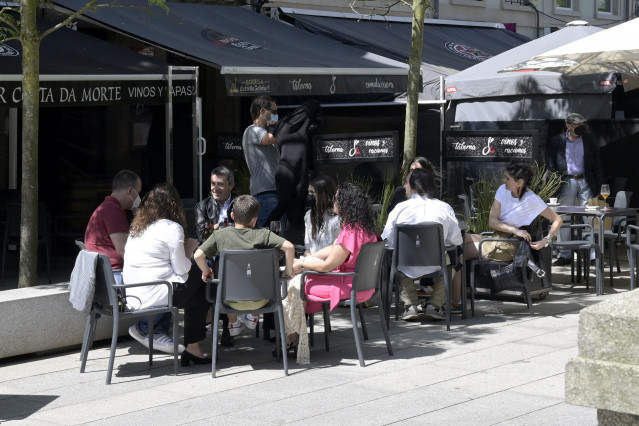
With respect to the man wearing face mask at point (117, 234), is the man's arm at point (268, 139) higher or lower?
higher

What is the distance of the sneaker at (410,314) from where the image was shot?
959 centimetres

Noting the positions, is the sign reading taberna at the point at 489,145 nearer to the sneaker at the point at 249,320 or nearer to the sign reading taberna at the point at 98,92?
the sign reading taberna at the point at 98,92

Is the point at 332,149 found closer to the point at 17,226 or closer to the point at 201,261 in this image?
the point at 17,226

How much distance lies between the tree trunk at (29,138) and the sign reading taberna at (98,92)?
3.61 feet

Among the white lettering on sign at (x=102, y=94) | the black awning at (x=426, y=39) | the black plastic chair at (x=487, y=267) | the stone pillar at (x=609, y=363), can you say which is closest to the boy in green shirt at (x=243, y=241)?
the black plastic chair at (x=487, y=267)

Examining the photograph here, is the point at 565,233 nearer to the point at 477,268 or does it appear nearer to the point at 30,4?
the point at 477,268

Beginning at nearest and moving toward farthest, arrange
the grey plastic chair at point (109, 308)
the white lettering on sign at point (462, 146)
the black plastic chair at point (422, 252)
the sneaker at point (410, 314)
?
the grey plastic chair at point (109, 308) < the black plastic chair at point (422, 252) < the sneaker at point (410, 314) < the white lettering on sign at point (462, 146)

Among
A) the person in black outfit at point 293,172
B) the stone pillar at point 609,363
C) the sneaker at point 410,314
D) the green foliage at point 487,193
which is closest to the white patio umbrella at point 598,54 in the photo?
the green foliage at point 487,193

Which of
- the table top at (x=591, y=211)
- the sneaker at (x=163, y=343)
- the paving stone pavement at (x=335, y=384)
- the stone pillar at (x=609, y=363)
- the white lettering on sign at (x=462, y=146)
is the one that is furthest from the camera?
the white lettering on sign at (x=462, y=146)

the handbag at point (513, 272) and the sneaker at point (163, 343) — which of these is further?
the handbag at point (513, 272)

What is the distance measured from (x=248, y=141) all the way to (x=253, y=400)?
422 cm

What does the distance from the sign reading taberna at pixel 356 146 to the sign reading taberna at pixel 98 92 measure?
5.79 feet

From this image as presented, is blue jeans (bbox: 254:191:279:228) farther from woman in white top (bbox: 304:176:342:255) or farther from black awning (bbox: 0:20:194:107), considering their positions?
woman in white top (bbox: 304:176:342:255)

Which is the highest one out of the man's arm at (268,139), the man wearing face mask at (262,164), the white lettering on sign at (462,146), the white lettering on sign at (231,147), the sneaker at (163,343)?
the white lettering on sign at (231,147)
